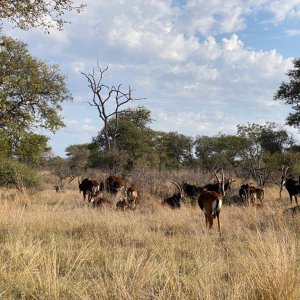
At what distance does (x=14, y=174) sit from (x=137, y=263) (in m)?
16.3

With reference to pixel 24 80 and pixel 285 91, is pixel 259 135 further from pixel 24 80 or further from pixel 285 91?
pixel 24 80

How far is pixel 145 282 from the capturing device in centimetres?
448

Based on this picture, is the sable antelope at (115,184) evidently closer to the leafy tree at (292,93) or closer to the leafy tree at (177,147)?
the leafy tree at (292,93)

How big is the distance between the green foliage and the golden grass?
440 inches

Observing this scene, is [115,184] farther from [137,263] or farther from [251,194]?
[137,263]

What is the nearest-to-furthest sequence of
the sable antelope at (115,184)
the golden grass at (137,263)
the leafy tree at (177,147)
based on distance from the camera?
the golden grass at (137,263), the sable antelope at (115,184), the leafy tree at (177,147)

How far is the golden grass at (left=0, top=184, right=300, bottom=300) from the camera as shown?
13.8 ft

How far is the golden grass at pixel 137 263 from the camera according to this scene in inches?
166

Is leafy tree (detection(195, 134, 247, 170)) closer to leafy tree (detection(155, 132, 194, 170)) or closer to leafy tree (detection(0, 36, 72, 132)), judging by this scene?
leafy tree (detection(155, 132, 194, 170))

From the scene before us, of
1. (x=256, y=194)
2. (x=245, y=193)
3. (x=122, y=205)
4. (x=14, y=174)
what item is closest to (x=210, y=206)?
(x=122, y=205)

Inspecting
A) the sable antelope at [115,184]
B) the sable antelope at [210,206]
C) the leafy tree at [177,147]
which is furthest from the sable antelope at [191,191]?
the leafy tree at [177,147]

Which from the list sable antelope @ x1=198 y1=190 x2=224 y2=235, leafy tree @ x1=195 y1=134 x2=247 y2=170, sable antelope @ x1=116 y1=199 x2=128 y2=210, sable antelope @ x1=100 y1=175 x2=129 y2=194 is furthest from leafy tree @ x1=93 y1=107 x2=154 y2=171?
sable antelope @ x1=198 y1=190 x2=224 y2=235

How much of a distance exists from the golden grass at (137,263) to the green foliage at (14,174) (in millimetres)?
11181

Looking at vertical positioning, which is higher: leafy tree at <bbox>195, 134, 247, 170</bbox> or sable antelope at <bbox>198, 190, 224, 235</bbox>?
leafy tree at <bbox>195, 134, 247, 170</bbox>
